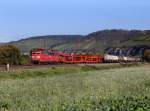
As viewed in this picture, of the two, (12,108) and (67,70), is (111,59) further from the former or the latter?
(12,108)

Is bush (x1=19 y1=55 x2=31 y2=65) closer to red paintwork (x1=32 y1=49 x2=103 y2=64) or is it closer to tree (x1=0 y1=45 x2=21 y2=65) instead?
tree (x1=0 y1=45 x2=21 y2=65)

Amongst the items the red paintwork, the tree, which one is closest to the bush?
the tree

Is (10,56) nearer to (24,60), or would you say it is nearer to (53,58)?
(24,60)

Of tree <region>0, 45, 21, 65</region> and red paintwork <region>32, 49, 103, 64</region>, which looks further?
red paintwork <region>32, 49, 103, 64</region>

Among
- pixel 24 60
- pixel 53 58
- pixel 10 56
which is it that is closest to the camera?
pixel 10 56

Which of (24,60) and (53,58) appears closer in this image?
(24,60)

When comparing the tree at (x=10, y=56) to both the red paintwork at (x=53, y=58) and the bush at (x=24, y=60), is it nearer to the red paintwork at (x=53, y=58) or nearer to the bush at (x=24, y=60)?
the bush at (x=24, y=60)

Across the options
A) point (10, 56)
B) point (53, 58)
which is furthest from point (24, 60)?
point (53, 58)

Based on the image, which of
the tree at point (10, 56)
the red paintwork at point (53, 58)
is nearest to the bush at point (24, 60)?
the tree at point (10, 56)

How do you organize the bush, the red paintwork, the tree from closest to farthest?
1. the tree
2. the bush
3. the red paintwork

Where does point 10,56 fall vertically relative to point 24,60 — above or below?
above

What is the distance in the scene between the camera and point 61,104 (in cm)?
1770

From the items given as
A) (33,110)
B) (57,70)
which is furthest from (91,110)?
(57,70)

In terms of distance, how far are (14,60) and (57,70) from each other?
28.4 metres
